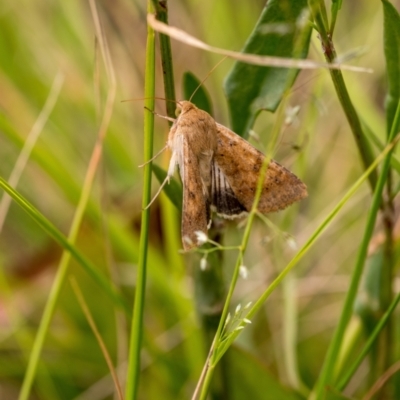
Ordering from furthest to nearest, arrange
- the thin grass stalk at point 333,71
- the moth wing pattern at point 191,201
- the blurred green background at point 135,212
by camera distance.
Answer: the blurred green background at point 135,212 → the moth wing pattern at point 191,201 → the thin grass stalk at point 333,71

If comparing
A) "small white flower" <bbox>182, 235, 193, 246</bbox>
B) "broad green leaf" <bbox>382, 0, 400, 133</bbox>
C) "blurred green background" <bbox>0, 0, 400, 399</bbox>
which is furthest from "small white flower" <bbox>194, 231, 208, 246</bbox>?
"broad green leaf" <bbox>382, 0, 400, 133</bbox>

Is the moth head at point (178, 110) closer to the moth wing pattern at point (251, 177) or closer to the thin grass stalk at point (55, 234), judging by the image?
the moth wing pattern at point (251, 177)

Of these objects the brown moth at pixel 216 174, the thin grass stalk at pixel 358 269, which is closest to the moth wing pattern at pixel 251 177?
the brown moth at pixel 216 174

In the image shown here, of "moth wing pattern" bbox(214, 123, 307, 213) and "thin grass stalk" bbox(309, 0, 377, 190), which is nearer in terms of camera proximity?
"thin grass stalk" bbox(309, 0, 377, 190)

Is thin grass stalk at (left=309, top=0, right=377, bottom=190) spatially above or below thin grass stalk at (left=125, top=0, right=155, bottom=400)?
above

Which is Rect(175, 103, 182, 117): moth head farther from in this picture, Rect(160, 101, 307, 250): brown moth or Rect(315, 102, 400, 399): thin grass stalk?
Rect(315, 102, 400, 399): thin grass stalk

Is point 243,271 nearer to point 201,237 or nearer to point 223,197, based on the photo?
point 201,237

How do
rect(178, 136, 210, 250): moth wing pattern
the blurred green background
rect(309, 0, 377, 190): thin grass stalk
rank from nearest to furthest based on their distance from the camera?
rect(309, 0, 377, 190): thin grass stalk < rect(178, 136, 210, 250): moth wing pattern < the blurred green background
